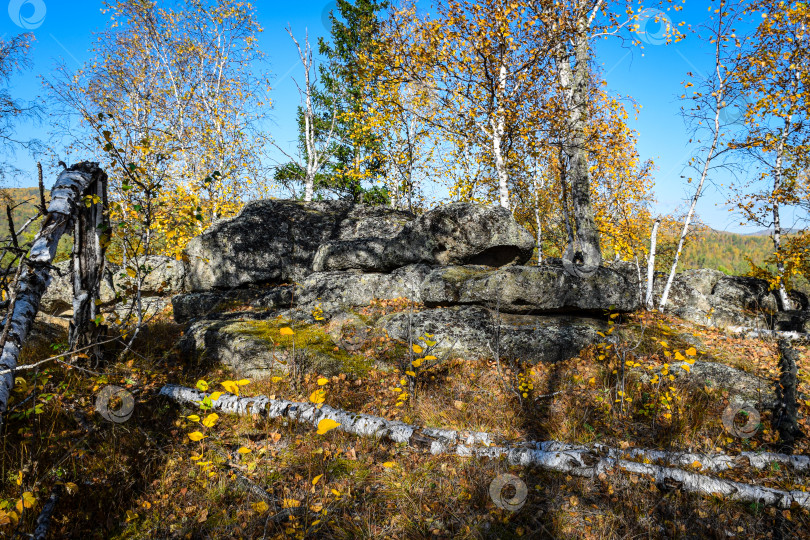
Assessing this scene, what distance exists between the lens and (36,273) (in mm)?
3299

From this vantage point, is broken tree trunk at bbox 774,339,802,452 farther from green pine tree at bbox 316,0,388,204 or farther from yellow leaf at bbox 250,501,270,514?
green pine tree at bbox 316,0,388,204

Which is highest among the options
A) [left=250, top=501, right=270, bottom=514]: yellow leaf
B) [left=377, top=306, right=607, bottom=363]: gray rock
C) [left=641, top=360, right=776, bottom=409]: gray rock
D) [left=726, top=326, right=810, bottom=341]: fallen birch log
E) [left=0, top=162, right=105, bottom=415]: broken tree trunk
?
[left=0, top=162, right=105, bottom=415]: broken tree trunk

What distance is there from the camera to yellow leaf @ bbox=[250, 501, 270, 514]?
3531 millimetres

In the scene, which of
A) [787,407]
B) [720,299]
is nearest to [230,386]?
[787,407]

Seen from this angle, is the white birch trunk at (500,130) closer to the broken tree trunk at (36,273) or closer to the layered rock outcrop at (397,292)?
the layered rock outcrop at (397,292)

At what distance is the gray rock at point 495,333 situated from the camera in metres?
6.87

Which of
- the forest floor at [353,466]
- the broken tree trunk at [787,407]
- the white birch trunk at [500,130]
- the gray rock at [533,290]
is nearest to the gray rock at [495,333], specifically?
the gray rock at [533,290]

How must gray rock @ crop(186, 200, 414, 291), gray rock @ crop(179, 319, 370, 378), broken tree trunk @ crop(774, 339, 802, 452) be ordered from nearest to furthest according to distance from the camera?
broken tree trunk @ crop(774, 339, 802, 452) < gray rock @ crop(179, 319, 370, 378) < gray rock @ crop(186, 200, 414, 291)

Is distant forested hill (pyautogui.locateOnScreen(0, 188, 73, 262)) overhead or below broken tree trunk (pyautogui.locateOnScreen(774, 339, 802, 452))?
overhead

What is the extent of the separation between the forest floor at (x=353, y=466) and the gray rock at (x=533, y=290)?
2.00 m

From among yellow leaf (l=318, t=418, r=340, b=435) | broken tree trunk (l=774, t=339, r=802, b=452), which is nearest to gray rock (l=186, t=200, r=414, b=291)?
yellow leaf (l=318, t=418, r=340, b=435)

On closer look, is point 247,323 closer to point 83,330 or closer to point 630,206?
point 83,330

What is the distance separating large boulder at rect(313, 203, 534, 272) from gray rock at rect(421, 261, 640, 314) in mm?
1401

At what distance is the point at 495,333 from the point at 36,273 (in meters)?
Answer: 6.42
